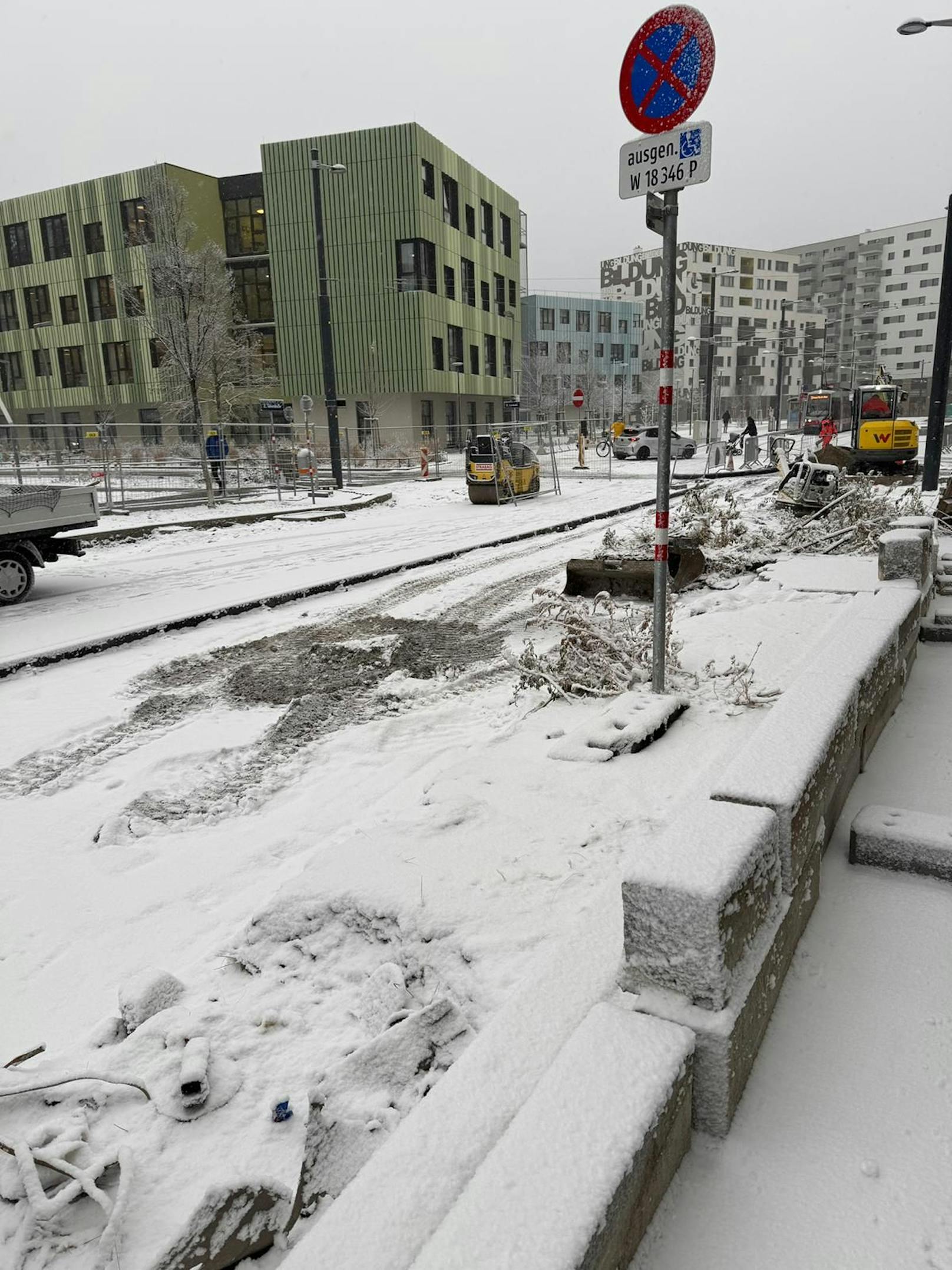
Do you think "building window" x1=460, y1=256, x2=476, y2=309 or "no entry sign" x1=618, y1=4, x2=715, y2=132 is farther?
"building window" x1=460, y1=256, x2=476, y2=309

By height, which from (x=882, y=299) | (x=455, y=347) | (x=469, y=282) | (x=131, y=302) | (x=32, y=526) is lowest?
(x=32, y=526)

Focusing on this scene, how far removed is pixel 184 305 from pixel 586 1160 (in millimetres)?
31601

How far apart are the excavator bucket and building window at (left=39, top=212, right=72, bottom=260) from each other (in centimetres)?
5180

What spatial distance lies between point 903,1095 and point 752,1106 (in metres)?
0.40

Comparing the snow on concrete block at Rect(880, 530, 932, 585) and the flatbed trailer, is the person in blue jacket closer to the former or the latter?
the flatbed trailer

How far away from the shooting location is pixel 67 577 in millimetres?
12383

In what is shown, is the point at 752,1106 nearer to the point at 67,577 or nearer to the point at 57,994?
the point at 57,994

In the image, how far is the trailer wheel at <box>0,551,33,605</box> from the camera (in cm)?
1061

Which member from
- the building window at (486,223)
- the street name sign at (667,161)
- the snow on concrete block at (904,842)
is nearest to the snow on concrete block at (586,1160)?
the snow on concrete block at (904,842)

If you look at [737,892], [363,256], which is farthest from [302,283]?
[737,892]

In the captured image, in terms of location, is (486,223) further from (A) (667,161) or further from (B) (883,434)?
(A) (667,161)

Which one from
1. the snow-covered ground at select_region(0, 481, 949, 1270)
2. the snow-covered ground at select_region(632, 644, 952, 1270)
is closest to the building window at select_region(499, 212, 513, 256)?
the snow-covered ground at select_region(0, 481, 949, 1270)

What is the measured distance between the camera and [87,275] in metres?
48.9

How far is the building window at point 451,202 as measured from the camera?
46.4 metres
